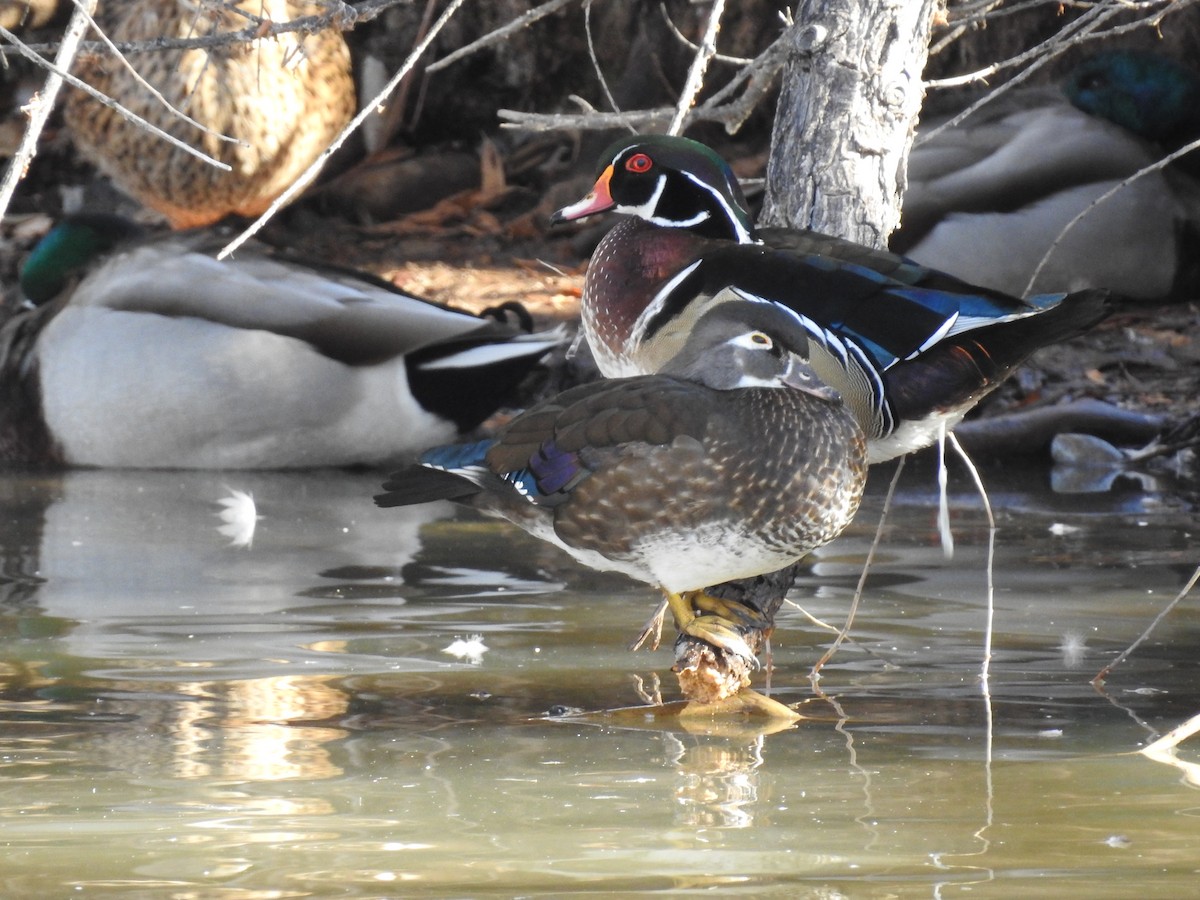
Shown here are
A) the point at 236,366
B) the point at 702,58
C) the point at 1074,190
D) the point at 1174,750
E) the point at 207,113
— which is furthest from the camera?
the point at 207,113

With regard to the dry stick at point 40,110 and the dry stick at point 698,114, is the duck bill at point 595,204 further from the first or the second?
the dry stick at point 40,110

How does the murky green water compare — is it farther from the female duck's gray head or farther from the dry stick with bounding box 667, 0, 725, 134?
the dry stick with bounding box 667, 0, 725, 134

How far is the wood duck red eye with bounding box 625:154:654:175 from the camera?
3.84 m

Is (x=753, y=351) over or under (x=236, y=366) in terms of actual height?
over

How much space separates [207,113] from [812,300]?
4.98 metres

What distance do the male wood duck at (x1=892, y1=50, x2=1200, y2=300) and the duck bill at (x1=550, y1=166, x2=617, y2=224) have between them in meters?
3.75

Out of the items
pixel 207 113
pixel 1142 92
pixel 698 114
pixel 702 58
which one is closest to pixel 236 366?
pixel 207 113

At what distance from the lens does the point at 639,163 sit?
3.85m

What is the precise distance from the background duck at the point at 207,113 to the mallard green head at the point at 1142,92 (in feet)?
10.7

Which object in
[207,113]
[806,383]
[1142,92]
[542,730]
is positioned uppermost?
[1142,92]

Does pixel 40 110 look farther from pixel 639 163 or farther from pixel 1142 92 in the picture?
pixel 1142 92

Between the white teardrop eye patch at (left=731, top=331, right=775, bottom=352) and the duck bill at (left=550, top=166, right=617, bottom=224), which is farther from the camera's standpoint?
the duck bill at (left=550, top=166, right=617, bottom=224)

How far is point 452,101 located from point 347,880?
7741 millimetres

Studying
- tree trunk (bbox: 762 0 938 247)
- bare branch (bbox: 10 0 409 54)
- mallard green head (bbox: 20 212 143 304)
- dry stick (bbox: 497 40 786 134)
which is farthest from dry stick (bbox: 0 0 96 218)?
mallard green head (bbox: 20 212 143 304)
